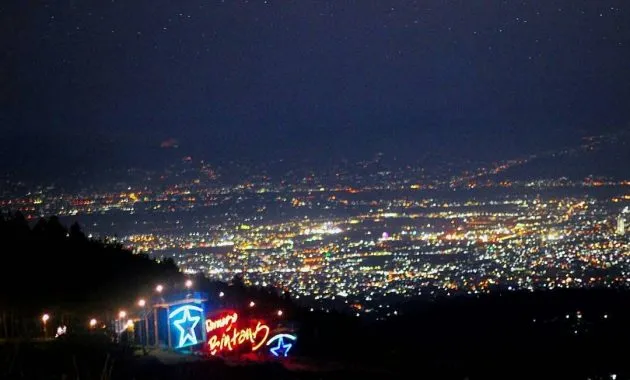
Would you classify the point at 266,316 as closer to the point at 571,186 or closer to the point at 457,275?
the point at 457,275

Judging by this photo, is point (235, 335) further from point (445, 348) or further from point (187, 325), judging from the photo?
point (445, 348)

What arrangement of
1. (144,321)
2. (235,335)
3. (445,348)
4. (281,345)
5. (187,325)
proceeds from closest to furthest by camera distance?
1. (187,325)
2. (235,335)
3. (281,345)
4. (144,321)
5. (445,348)

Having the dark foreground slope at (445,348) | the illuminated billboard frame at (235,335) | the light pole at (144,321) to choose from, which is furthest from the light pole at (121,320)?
the dark foreground slope at (445,348)

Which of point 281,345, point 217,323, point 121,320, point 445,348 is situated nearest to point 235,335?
point 217,323

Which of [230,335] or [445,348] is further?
[445,348]

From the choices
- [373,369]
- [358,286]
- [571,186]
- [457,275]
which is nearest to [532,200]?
[571,186]

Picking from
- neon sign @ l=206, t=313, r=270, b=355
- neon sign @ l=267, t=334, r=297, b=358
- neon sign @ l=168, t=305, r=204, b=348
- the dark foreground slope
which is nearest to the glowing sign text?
neon sign @ l=206, t=313, r=270, b=355
